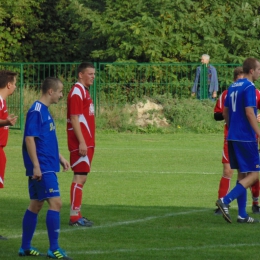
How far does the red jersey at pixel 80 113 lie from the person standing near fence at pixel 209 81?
1509 cm

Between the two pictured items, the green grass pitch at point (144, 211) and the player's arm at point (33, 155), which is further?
the green grass pitch at point (144, 211)

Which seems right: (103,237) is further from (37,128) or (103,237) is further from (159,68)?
(159,68)

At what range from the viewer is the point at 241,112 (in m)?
9.91

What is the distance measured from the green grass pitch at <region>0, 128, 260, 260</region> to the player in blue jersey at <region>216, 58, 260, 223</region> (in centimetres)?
31

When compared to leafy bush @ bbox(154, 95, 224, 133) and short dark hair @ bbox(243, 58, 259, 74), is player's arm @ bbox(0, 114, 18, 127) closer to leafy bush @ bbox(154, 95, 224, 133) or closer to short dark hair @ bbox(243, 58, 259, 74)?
short dark hair @ bbox(243, 58, 259, 74)

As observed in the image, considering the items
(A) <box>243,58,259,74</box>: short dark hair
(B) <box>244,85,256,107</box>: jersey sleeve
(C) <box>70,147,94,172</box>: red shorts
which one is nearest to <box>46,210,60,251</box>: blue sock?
(C) <box>70,147,94,172</box>: red shorts

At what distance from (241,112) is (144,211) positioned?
2049mm

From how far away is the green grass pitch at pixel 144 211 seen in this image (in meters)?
8.30

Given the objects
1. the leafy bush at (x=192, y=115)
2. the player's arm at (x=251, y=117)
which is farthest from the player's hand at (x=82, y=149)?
the leafy bush at (x=192, y=115)

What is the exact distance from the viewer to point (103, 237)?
9023mm

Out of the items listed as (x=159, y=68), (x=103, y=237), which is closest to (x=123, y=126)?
(x=159, y=68)

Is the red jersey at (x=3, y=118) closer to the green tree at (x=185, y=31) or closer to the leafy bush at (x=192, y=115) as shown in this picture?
the leafy bush at (x=192, y=115)

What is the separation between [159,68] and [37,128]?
1829 centimetres

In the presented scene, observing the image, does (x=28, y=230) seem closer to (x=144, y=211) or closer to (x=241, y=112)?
(x=241, y=112)
